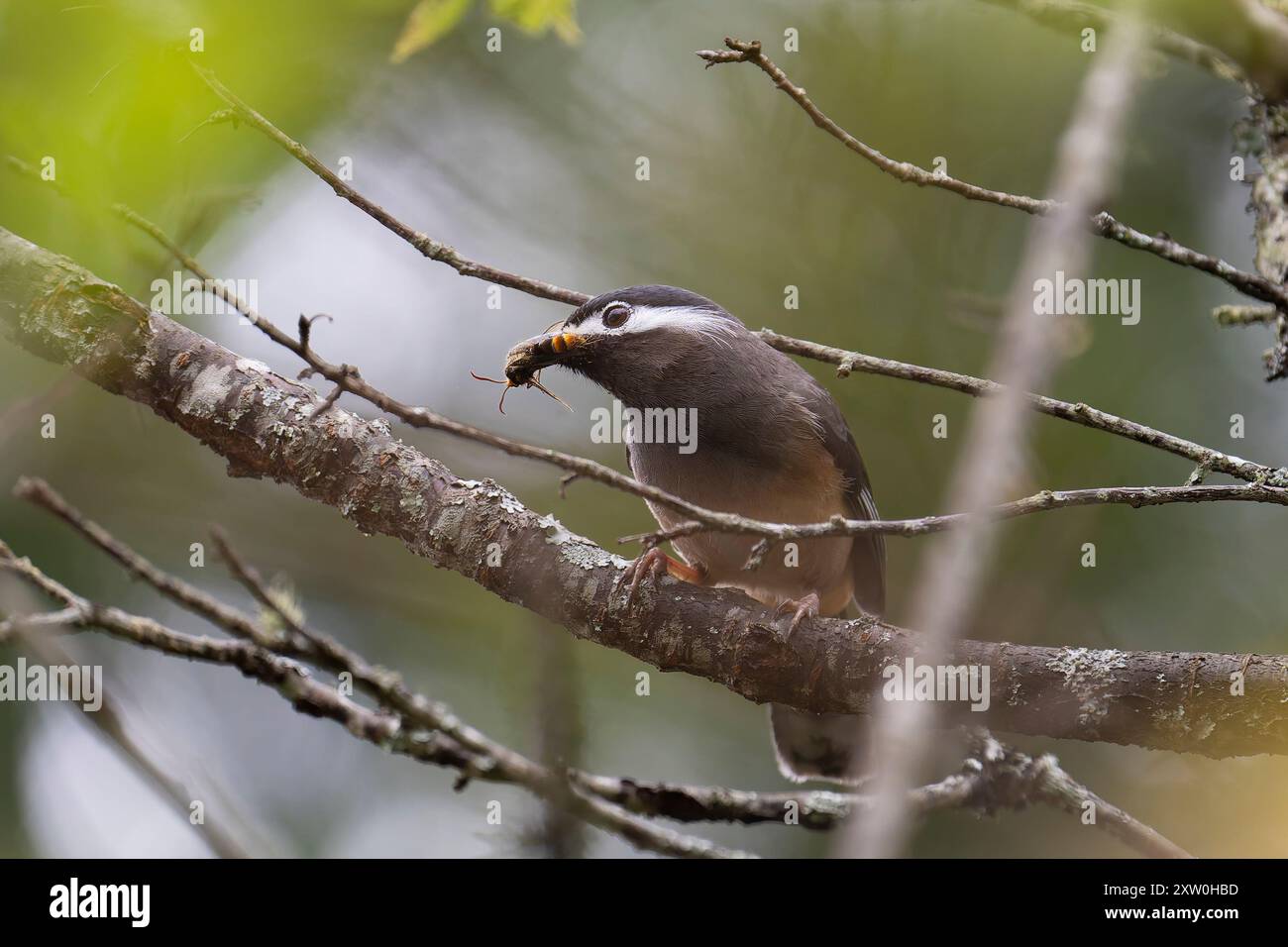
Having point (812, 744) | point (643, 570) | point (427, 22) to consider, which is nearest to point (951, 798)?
point (643, 570)

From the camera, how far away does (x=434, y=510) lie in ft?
12.0

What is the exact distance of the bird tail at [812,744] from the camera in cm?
525

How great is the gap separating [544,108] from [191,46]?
20.5 feet

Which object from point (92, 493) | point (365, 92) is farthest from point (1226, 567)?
point (92, 493)

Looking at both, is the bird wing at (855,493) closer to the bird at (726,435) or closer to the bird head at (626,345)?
the bird at (726,435)

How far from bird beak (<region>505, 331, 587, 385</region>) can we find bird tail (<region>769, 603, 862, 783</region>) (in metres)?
2.07

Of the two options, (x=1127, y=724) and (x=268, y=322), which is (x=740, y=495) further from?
(x=268, y=322)

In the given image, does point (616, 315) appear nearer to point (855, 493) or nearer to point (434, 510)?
point (855, 493)

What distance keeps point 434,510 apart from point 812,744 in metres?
2.59

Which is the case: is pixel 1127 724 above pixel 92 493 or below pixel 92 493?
below

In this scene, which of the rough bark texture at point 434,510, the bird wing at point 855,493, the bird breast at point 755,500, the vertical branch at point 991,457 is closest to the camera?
the vertical branch at point 991,457

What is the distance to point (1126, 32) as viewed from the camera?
1354 mm

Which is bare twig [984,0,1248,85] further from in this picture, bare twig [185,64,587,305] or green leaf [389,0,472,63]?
bare twig [185,64,587,305]

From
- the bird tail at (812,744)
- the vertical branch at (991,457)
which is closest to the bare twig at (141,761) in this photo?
the vertical branch at (991,457)
